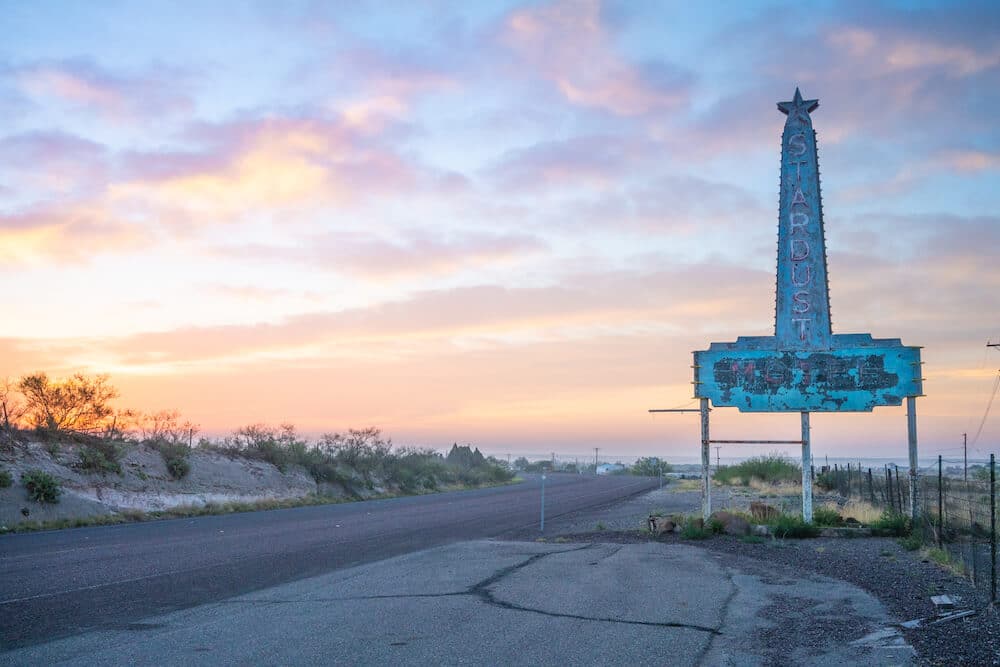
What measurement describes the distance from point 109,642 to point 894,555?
46.2 feet

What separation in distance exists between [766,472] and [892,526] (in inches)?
1311

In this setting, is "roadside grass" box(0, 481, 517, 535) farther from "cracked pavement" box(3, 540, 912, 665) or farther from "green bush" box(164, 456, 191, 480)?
"cracked pavement" box(3, 540, 912, 665)

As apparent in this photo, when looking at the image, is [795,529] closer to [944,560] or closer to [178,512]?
[944,560]

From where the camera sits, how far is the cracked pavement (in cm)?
857

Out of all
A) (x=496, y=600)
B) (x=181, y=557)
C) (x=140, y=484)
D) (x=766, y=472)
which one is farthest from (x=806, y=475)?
(x=766, y=472)

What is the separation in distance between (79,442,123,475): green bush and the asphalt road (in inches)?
207

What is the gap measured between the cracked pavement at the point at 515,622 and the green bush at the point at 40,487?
1583 cm

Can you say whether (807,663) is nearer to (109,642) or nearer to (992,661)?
(992,661)

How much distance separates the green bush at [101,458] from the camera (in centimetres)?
3005

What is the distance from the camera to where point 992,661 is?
26.6 feet

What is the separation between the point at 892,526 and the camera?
20453mm

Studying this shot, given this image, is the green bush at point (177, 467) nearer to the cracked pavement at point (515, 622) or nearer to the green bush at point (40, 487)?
the green bush at point (40, 487)

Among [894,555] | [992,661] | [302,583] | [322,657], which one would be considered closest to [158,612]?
[302,583]

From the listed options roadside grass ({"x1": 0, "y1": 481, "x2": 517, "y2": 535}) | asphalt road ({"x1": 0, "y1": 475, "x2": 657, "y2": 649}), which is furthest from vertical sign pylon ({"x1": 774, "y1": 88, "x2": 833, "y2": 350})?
roadside grass ({"x1": 0, "y1": 481, "x2": 517, "y2": 535})
